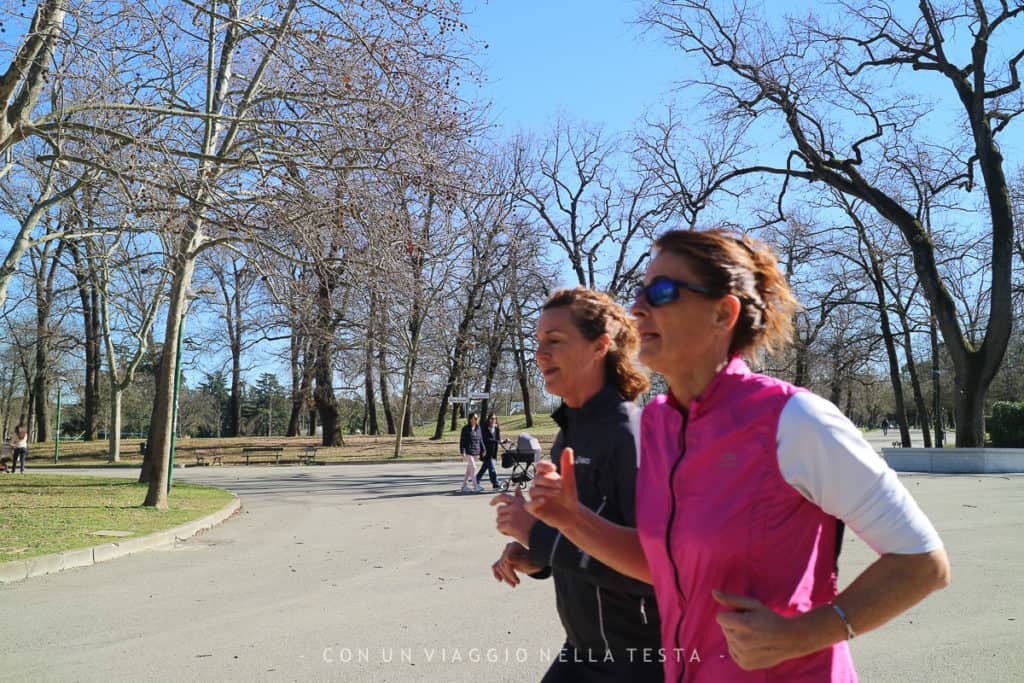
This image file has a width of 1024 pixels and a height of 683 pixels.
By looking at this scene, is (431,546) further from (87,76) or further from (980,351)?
(980,351)

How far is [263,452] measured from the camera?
37.5m

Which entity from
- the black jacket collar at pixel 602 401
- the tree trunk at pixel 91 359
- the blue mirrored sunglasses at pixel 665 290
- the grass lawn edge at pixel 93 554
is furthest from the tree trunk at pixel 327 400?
the blue mirrored sunglasses at pixel 665 290

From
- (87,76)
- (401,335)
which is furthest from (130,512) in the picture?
(401,335)

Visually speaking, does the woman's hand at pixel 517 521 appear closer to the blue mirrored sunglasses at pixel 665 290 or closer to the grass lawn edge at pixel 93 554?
the blue mirrored sunglasses at pixel 665 290

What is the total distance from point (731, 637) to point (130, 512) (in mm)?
14966

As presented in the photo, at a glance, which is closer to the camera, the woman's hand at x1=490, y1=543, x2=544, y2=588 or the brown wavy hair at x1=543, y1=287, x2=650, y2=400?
the woman's hand at x1=490, y1=543, x2=544, y2=588

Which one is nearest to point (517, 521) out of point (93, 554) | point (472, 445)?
point (93, 554)

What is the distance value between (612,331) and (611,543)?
1.10 metres

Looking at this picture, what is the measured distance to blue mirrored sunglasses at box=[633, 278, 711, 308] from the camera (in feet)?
6.79

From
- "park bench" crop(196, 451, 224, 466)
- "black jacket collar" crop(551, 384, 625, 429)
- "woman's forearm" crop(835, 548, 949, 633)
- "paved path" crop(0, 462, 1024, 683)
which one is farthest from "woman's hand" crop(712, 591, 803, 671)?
"park bench" crop(196, 451, 224, 466)

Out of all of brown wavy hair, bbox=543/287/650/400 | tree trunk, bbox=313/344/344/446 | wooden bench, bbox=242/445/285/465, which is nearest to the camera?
Answer: brown wavy hair, bbox=543/287/650/400

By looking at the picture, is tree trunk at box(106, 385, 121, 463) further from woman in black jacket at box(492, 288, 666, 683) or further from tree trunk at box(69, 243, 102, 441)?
woman in black jacket at box(492, 288, 666, 683)

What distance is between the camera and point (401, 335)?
3575 centimetres

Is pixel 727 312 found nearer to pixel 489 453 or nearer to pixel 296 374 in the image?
pixel 489 453
